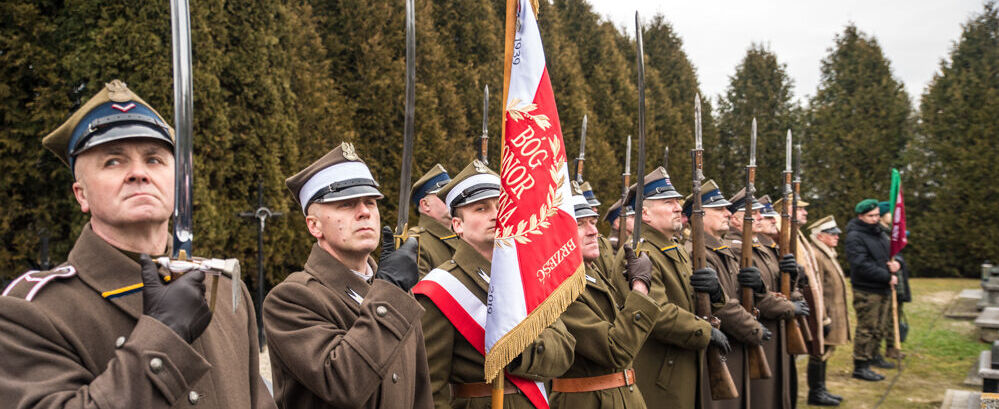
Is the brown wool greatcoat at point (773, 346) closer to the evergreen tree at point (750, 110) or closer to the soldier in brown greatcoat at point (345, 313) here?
the soldier in brown greatcoat at point (345, 313)

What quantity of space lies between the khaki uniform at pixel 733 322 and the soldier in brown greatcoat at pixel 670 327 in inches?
11.9

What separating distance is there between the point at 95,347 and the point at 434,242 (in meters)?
3.91

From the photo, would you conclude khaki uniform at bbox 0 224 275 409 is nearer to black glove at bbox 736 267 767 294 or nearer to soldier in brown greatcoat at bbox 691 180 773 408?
soldier in brown greatcoat at bbox 691 180 773 408

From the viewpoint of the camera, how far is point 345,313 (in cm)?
283

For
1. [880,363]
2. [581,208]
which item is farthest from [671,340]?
[880,363]

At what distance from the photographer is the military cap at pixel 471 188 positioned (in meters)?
3.91

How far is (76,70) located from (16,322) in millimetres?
7755

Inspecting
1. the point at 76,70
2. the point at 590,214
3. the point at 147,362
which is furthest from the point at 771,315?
the point at 76,70

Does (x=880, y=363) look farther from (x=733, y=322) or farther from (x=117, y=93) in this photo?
→ (x=117, y=93)

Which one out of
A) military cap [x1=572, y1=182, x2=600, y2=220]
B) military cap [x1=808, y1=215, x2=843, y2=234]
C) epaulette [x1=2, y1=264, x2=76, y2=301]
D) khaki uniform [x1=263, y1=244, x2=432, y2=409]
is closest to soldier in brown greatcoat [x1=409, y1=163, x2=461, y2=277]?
military cap [x1=572, y1=182, x2=600, y2=220]

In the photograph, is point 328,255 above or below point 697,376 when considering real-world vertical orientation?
above

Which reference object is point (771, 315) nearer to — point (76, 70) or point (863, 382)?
point (863, 382)

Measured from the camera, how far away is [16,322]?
1.83m

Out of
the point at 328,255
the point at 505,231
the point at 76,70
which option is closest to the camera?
the point at 328,255
